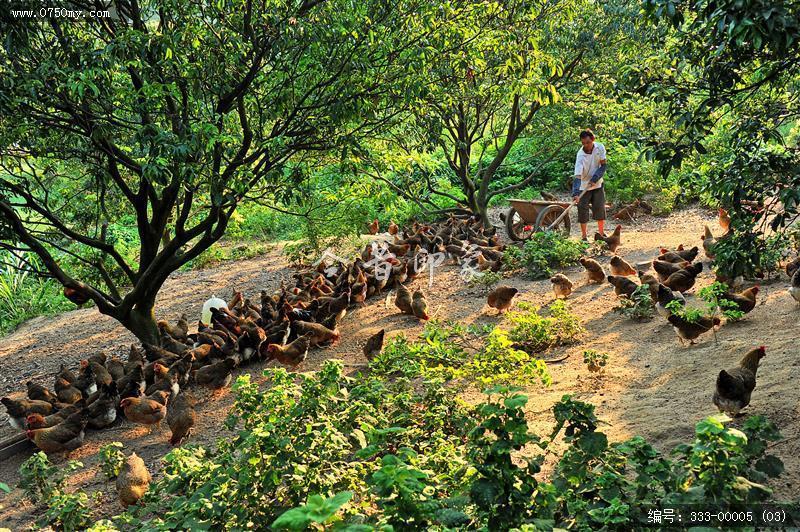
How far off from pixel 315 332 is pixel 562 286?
3.10 metres

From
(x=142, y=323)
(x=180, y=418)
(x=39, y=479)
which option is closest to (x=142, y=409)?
(x=180, y=418)

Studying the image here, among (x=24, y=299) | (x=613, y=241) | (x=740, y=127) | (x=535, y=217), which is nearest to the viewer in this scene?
(x=740, y=127)

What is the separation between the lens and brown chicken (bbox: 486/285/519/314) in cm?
770

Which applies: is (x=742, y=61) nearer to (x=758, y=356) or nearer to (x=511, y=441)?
(x=758, y=356)

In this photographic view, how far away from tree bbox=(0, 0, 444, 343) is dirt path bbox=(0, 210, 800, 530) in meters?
1.92

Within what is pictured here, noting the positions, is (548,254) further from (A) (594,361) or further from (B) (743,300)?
(A) (594,361)

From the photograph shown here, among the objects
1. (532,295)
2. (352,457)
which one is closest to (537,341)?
(532,295)

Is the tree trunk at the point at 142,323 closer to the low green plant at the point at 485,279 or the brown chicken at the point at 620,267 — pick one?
the low green plant at the point at 485,279

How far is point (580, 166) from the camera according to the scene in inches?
418

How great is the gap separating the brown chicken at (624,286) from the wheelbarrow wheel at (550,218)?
3641 mm

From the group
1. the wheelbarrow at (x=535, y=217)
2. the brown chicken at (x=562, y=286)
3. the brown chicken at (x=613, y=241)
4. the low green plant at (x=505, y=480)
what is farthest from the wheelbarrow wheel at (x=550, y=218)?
the low green plant at (x=505, y=480)

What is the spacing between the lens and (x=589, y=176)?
10672 millimetres

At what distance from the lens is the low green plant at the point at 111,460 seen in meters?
4.82

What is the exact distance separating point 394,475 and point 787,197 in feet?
7.62
